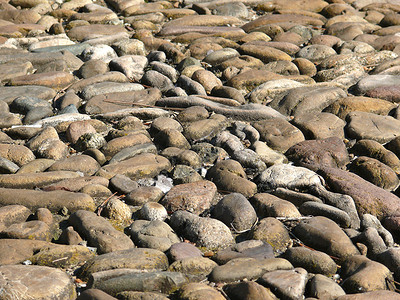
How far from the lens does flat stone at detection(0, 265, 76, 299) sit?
97.8 inches

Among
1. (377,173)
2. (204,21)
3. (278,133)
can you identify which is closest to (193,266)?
(377,173)

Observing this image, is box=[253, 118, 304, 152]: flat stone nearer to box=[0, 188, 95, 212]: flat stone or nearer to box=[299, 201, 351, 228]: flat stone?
box=[299, 201, 351, 228]: flat stone

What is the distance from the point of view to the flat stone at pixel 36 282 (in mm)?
2484

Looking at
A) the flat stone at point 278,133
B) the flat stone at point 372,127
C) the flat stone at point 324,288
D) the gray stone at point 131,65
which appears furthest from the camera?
the gray stone at point 131,65

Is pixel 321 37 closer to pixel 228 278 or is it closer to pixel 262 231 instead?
pixel 262 231

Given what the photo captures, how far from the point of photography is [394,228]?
11.0 feet

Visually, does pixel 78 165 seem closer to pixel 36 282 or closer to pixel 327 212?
pixel 36 282

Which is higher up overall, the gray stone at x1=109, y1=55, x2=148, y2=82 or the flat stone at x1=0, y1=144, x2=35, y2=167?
the gray stone at x1=109, y1=55, x2=148, y2=82

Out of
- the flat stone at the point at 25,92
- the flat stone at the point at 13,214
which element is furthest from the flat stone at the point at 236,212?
the flat stone at the point at 25,92

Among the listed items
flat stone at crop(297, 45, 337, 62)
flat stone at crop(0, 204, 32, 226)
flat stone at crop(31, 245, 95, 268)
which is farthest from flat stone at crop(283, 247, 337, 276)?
flat stone at crop(297, 45, 337, 62)

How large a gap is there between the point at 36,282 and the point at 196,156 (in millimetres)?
1799

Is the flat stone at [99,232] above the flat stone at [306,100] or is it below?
below

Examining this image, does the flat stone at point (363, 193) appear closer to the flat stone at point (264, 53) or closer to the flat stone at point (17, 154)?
the flat stone at point (17, 154)

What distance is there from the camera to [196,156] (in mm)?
4047
